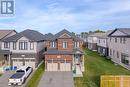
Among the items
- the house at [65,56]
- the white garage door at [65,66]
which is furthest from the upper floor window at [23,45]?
the white garage door at [65,66]

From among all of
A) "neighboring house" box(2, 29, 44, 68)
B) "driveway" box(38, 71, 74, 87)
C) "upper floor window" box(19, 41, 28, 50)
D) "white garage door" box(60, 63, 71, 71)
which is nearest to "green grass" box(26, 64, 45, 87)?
"driveway" box(38, 71, 74, 87)

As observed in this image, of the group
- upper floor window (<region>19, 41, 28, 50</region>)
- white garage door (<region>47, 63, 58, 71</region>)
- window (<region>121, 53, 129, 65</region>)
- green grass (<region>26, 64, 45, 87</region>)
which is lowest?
green grass (<region>26, 64, 45, 87</region>)

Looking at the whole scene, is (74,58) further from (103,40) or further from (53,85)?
(103,40)

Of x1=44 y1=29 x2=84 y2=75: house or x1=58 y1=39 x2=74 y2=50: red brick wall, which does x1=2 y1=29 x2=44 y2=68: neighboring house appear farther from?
x1=58 y1=39 x2=74 y2=50: red brick wall

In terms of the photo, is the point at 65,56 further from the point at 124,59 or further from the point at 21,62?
the point at 124,59

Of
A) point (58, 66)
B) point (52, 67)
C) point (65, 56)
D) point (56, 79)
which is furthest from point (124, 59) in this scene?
point (56, 79)

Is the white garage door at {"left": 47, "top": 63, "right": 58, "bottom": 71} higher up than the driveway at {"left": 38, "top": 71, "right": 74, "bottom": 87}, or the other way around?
the white garage door at {"left": 47, "top": 63, "right": 58, "bottom": 71}

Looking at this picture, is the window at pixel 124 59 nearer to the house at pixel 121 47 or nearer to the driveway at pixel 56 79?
the house at pixel 121 47
